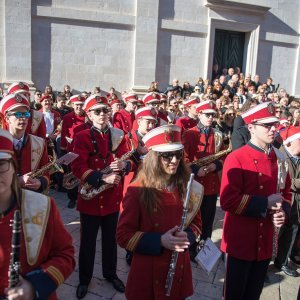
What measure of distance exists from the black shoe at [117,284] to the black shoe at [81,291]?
0.37 meters

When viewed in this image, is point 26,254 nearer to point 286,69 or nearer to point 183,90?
point 183,90

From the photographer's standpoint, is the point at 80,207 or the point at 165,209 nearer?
the point at 165,209

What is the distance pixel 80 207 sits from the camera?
443cm

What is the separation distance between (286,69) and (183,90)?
7888mm

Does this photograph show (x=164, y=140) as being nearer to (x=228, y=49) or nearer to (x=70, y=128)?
(x=70, y=128)

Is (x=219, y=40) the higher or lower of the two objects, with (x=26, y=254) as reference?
higher

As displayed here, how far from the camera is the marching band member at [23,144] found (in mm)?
4008

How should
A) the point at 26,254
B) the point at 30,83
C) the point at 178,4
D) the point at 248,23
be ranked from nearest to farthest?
the point at 26,254
the point at 30,83
the point at 178,4
the point at 248,23

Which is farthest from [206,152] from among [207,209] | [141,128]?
[141,128]

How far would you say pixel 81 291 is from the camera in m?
4.43

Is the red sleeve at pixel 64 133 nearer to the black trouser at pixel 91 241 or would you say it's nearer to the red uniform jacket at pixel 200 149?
the red uniform jacket at pixel 200 149

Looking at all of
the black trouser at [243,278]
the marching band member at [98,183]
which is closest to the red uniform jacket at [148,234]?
the black trouser at [243,278]

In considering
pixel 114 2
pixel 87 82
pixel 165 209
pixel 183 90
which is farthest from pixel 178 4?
pixel 165 209

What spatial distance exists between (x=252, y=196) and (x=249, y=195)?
3cm
